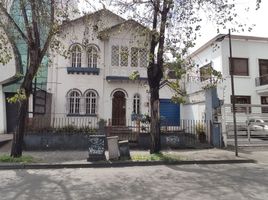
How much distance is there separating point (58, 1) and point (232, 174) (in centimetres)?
898

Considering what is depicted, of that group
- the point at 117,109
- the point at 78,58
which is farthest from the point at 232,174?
the point at 78,58

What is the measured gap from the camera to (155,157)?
13250 mm

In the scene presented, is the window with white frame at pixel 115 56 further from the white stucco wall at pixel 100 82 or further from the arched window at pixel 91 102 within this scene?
the arched window at pixel 91 102

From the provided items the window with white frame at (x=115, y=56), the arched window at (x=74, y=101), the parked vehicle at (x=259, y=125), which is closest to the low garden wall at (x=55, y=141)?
the arched window at (x=74, y=101)

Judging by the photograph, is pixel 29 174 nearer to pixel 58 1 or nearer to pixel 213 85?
pixel 58 1

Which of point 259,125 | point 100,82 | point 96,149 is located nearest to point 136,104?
point 100,82

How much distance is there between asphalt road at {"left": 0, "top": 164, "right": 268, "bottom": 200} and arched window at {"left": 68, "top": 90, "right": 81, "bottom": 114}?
36.3 ft

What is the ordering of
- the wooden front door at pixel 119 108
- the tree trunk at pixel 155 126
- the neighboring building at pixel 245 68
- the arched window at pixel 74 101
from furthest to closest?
the neighboring building at pixel 245 68 < the wooden front door at pixel 119 108 < the arched window at pixel 74 101 < the tree trunk at pixel 155 126

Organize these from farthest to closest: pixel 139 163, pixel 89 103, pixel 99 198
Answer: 1. pixel 89 103
2. pixel 139 163
3. pixel 99 198

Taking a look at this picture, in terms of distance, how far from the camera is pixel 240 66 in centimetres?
2728

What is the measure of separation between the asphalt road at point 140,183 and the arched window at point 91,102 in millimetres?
10933

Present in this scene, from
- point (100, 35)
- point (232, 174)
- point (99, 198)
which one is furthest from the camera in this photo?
point (100, 35)

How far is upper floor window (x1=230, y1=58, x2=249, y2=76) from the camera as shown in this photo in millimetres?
27109

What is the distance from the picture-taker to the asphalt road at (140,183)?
746 cm
